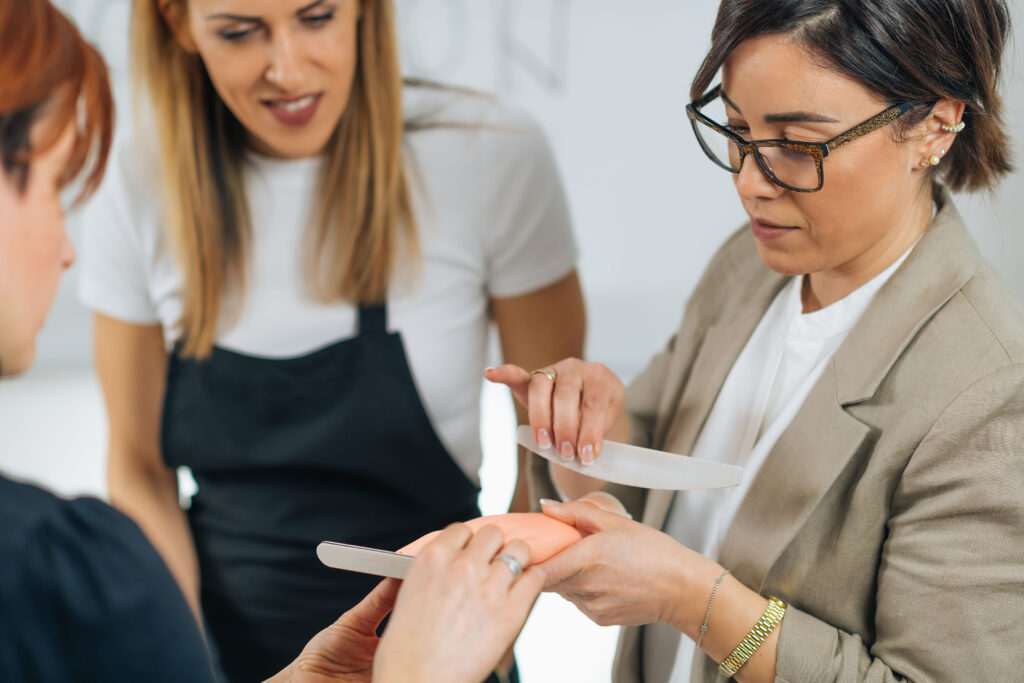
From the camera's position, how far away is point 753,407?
3.72ft

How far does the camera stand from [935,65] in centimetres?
90

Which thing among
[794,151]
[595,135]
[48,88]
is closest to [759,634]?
[794,151]

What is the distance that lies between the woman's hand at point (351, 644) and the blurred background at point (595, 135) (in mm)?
1746

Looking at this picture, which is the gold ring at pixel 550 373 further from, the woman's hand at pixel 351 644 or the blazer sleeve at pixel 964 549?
the blazer sleeve at pixel 964 549

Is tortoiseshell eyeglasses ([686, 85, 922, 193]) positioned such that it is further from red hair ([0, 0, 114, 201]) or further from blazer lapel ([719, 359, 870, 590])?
red hair ([0, 0, 114, 201])

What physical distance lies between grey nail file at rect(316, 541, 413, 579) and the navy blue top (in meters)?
0.18

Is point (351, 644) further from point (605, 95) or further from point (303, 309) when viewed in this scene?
point (605, 95)

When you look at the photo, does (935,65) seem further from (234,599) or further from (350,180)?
(234,599)

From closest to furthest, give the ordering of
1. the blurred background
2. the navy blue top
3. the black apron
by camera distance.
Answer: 1. the navy blue top
2. the black apron
3. the blurred background

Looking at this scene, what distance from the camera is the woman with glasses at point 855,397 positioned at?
2.89ft

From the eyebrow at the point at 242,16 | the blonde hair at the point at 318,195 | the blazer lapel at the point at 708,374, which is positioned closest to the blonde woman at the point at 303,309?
the blonde hair at the point at 318,195

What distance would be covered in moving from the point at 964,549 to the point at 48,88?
928 millimetres

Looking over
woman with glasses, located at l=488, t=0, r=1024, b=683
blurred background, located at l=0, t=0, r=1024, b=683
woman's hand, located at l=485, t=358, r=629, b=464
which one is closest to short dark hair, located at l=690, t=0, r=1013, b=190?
woman with glasses, located at l=488, t=0, r=1024, b=683

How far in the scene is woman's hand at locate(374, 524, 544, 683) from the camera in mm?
739
